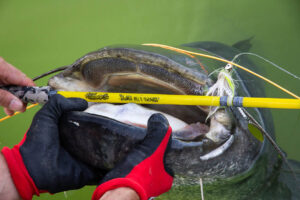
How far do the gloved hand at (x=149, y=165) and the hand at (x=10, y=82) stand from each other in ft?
1.48

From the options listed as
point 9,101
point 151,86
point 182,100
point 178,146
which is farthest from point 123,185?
point 9,101

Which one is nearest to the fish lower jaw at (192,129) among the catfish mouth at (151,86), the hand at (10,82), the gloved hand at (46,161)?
the catfish mouth at (151,86)

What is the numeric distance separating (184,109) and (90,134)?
0.40 m

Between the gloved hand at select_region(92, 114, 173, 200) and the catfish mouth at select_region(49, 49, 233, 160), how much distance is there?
64 millimetres

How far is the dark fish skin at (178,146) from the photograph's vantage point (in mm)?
873

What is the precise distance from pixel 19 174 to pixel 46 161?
0.27ft

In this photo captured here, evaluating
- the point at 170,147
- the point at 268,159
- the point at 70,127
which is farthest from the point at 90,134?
the point at 268,159

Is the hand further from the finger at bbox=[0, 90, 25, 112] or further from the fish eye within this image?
the fish eye

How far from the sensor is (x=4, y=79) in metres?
1.12

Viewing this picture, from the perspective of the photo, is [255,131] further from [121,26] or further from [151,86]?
[121,26]

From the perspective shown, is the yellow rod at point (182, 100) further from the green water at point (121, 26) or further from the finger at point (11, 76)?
the green water at point (121, 26)

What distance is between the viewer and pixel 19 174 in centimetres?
89

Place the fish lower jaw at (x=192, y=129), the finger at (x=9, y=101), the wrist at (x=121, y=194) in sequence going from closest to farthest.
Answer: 1. the wrist at (x=121, y=194)
2. the fish lower jaw at (x=192, y=129)
3. the finger at (x=9, y=101)

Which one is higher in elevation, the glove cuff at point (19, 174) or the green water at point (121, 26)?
the green water at point (121, 26)
